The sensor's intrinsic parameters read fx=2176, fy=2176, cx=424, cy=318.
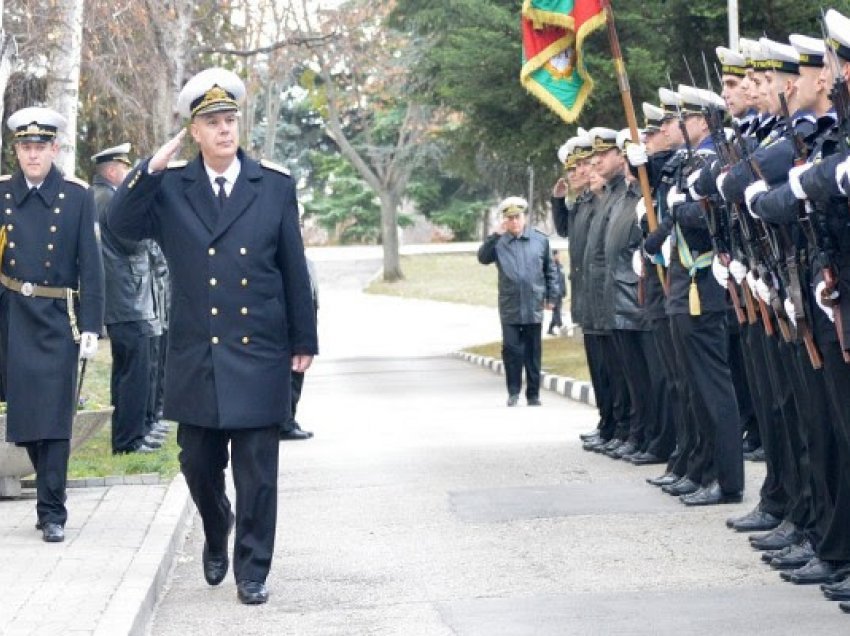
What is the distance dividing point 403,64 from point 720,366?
39.8m

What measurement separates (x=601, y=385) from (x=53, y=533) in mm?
6318

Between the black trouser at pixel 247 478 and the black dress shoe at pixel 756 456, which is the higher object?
the black trouser at pixel 247 478

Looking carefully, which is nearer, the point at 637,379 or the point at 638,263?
the point at 638,263

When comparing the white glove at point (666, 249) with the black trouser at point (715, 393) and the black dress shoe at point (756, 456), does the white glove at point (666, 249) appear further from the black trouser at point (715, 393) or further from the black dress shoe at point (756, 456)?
the black dress shoe at point (756, 456)

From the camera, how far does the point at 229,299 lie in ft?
29.1

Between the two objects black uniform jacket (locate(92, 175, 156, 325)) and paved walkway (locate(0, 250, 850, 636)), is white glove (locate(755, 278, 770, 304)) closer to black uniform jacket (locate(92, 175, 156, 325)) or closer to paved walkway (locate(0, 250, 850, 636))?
paved walkway (locate(0, 250, 850, 636))

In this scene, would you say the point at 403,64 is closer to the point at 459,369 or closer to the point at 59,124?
the point at 459,369

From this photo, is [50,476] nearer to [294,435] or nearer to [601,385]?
[601,385]

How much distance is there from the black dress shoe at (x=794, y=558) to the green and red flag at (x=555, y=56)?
687 cm

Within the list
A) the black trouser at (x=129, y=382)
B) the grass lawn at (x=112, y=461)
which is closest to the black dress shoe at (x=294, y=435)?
the grass lawn at (x=112, y=461)

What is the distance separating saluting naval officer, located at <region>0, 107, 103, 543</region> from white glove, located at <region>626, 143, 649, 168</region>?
332 cm

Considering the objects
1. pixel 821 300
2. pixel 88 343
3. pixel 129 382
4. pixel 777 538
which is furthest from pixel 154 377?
pixel 821 300

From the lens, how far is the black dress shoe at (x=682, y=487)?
40.0ft

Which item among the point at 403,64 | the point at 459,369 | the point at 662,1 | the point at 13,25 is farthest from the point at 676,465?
the point at 403,64
